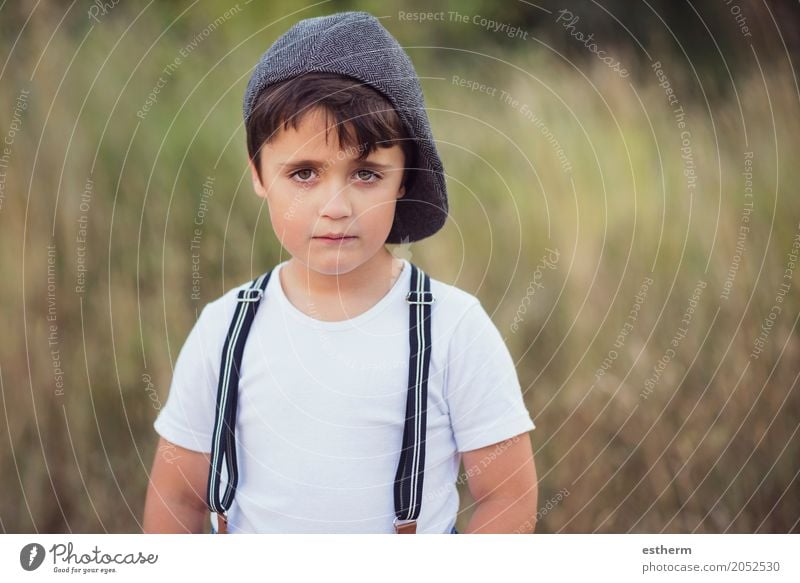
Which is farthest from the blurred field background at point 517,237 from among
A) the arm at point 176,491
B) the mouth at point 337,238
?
the mouth at point 337,238

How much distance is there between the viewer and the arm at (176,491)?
989 millimetres

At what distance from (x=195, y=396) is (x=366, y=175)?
1.03ft

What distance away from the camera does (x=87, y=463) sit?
1.22m

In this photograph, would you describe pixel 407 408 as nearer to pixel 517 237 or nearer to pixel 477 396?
pixel 477 396

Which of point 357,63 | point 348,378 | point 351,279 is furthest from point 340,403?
point 357,63

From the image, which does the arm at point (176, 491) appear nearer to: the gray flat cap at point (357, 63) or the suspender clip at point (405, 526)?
the suspender clip at point (405, 526)

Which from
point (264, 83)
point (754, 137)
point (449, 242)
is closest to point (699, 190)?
point (754, 137)

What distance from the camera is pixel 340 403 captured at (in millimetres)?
947

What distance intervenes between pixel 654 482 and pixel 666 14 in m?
0.63

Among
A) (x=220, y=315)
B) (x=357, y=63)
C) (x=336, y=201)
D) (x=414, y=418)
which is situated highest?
(x=357, y=63)

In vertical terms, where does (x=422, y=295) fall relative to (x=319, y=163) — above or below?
below

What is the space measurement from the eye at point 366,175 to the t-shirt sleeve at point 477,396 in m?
0.18

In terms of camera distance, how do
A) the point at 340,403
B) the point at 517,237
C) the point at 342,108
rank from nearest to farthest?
the point at 342,108
the point at 340,403
the point at 517,237

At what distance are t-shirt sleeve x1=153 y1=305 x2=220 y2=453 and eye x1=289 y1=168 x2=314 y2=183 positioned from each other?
20cm
